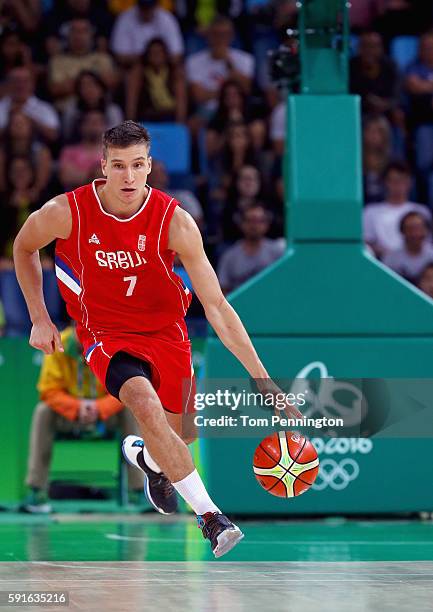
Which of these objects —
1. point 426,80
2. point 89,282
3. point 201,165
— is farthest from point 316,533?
point 426,80

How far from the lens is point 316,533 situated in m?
8.84

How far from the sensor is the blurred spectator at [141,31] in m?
14.6

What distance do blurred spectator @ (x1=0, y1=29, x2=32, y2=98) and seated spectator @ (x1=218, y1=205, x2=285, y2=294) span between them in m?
3.66

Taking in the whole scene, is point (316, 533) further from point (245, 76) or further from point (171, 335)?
point (245, 76)

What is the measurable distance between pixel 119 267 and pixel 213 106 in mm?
7792

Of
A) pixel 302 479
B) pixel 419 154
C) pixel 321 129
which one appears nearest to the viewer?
pixel 302 479

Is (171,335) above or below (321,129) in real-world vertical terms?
below

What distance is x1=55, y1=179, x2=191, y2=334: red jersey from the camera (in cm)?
690

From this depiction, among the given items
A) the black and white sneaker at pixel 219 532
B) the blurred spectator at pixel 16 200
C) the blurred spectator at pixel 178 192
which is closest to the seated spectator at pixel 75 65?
the blurred spectator at pixel 16 200

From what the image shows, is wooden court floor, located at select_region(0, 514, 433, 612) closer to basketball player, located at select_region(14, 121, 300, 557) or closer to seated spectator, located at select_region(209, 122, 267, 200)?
basketball player, located at select_region(14, 121, 300, 557)

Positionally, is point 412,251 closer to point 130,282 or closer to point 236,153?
point 236,153

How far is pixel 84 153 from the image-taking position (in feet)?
43.7

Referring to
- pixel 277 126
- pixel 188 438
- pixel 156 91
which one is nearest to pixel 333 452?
pixel 188 438

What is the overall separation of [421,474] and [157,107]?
623 cm
